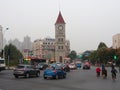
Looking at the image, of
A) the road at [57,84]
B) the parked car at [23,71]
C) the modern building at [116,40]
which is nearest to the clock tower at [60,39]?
the modern building at [116,40]

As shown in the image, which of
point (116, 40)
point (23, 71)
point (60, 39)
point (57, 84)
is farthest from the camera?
point (116, 40)

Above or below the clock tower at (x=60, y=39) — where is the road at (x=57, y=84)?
below

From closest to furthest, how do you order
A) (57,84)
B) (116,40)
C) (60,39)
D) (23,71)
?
1. (57,84)
2. (23,71)
3. (60,39)
4. (116,40)

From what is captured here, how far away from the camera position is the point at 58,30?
151 m

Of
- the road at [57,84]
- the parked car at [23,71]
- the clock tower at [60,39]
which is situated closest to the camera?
the road at [57,84]

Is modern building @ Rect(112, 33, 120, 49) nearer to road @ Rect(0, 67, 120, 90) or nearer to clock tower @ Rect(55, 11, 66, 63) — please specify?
clock tower @ Rect(55, 11, 66, 63)

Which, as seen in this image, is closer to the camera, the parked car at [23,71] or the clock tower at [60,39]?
the parked car at [23,71]

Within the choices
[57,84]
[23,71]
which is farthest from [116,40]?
[57,84]

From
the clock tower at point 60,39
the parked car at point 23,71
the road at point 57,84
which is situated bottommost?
the road at point 57,84

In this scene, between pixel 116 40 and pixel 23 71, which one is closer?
pixel 23 71

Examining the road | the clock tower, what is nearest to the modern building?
the clock tower

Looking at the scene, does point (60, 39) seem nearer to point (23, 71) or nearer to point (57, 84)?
point (23, 71)

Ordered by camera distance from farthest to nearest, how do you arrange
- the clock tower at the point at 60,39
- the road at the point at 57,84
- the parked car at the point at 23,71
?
1. the clock tower at the point at 60,39
2. the parked car at the point at 23,71
3. the road at the point at 57,84

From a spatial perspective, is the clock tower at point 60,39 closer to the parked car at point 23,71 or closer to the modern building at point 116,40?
the modern building at point 116,40
